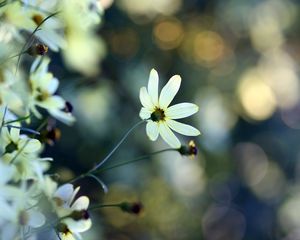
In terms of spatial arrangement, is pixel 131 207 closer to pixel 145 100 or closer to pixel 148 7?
pixel 145 100

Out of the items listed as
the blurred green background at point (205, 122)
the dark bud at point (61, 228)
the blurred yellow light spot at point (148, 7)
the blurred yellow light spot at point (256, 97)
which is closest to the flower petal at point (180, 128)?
the dark bud at point (61, 228)

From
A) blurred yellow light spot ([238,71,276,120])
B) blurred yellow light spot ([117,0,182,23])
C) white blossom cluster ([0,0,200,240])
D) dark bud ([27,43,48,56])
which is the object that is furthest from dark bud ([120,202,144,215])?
blurred yellow light spot ([238,71,276,120])

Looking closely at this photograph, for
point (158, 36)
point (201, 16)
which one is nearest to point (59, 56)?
point (158, 36)

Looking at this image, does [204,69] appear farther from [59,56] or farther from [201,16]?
[59,56]

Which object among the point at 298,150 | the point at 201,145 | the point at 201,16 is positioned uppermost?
the point at 201,16

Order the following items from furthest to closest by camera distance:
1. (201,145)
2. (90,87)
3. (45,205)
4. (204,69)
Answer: (204,69) < (201,145) < (90,87) < (45,205)

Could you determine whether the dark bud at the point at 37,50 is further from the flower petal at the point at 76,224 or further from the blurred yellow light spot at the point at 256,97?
the blurred yellow light spot at the point at 256,97

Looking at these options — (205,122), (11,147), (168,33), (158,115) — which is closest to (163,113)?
(158,115)
